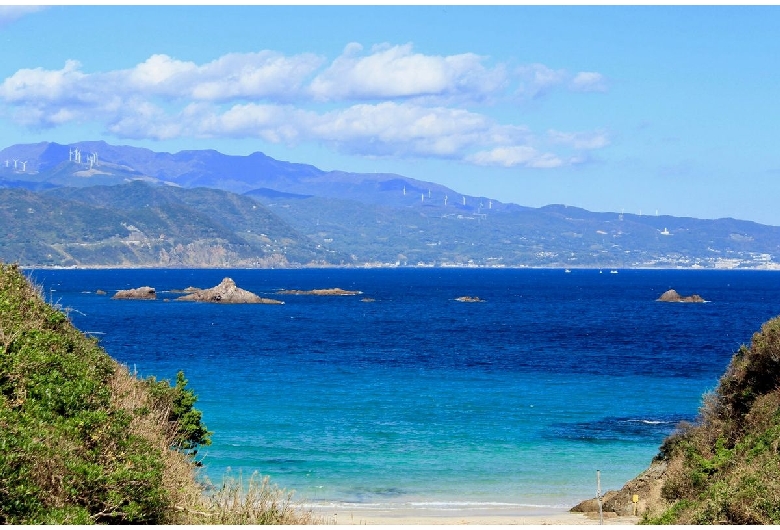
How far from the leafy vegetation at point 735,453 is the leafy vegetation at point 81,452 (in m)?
7.75

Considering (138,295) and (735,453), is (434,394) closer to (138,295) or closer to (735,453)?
(735,453)

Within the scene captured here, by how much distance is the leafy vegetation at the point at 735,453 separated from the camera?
1499 centimetres

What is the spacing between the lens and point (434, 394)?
49250 millimetres

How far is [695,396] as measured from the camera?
48.9m

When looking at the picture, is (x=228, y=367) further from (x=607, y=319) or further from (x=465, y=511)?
(x=607, y=319)

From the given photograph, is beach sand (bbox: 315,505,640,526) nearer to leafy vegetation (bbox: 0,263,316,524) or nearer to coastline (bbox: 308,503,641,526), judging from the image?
coastline (bbox: 308,503,641,526)

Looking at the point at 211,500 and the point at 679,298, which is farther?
the point at 679,298

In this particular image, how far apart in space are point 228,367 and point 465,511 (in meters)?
36.9

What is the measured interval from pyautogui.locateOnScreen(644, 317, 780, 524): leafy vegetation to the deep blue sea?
511 centimetres

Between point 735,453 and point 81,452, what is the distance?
1481 centimetres

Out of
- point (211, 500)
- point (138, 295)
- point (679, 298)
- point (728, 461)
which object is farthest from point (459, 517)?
point (679, 298)

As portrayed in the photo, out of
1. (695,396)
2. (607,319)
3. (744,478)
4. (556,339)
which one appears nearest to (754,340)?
(744,478)

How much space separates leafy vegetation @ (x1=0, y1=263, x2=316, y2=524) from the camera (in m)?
12.1

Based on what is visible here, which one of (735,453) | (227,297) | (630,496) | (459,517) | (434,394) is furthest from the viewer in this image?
(227,297)
